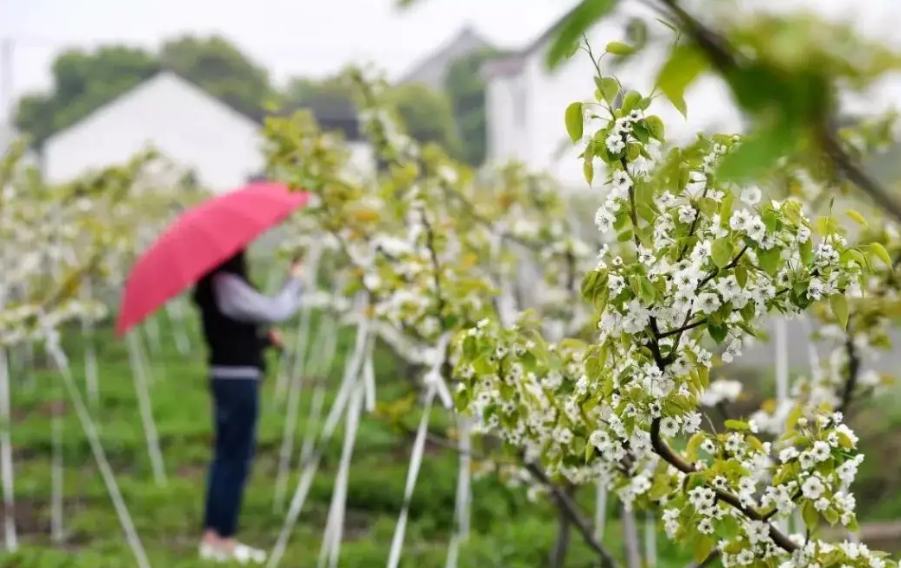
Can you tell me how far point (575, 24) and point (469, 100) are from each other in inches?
1215

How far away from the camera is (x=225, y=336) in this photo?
12.8 feet

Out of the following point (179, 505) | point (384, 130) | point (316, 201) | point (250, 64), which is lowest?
point (179, 505)

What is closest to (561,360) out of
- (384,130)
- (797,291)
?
(797,291)

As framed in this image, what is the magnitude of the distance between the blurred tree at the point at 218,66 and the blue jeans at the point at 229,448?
3384 centimetres

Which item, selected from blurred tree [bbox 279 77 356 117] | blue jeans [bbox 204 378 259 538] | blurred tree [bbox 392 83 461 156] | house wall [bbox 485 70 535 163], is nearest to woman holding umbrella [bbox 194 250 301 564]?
blue jeans [bbox 204 378 259 538]

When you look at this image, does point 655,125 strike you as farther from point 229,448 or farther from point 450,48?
point 450,48

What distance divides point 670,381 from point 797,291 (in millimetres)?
237

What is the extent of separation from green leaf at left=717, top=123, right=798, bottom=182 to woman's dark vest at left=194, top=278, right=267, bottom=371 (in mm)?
3486

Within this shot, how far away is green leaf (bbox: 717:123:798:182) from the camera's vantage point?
0.56 meters

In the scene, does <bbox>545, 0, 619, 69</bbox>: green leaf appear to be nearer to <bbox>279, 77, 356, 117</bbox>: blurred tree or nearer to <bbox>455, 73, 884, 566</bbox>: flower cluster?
<bbox>455, 73, 884, 566</bbox>: flower cluster

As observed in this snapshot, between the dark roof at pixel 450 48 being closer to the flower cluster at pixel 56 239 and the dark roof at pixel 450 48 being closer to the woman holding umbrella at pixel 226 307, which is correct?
the flower cluster at pixel 56 239

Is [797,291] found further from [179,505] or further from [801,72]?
[179,505]

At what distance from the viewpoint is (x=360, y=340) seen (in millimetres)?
3600

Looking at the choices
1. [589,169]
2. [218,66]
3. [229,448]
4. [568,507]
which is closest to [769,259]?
[589,169]
